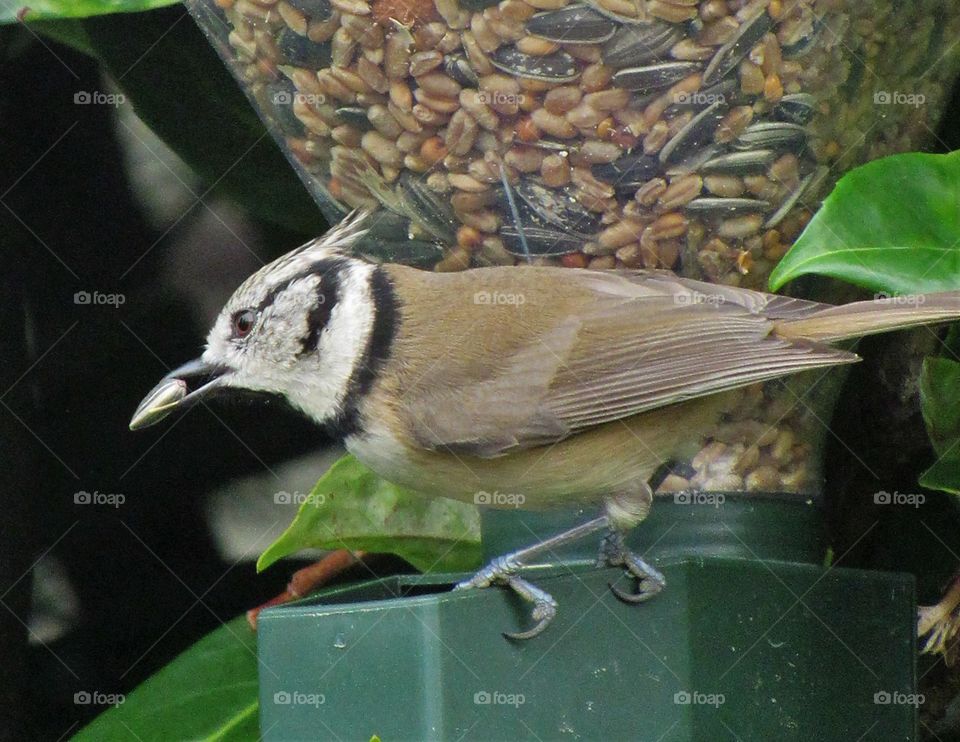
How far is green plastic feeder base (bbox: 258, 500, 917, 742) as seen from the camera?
2.08m

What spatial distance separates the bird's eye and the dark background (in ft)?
1.81

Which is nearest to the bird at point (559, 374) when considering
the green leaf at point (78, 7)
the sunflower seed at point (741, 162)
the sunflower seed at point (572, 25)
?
the sunflower seed at point (741, 162)

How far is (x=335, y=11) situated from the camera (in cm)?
237

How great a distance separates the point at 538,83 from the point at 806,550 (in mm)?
1014

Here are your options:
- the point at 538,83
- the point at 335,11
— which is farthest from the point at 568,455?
the point at 335,11

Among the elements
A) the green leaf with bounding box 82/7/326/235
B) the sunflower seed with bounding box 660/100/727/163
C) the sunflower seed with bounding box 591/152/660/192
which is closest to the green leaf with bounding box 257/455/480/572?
the green leaf with bounding box 82/7/326/235

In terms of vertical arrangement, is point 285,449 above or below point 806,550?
above

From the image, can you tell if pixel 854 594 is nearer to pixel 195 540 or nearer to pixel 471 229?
pixel 471 229

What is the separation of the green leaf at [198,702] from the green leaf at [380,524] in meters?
0.34

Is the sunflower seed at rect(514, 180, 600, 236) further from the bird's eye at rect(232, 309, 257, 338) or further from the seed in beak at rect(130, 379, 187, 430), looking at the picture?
the seed in beak at rect(130, 379, 187, 430)

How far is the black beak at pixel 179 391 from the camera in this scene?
2.55 metres

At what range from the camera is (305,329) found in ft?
8.66

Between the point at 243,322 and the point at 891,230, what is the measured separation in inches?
48.2

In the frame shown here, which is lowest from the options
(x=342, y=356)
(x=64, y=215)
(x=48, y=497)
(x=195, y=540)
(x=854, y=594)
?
(x=854, y=594)
